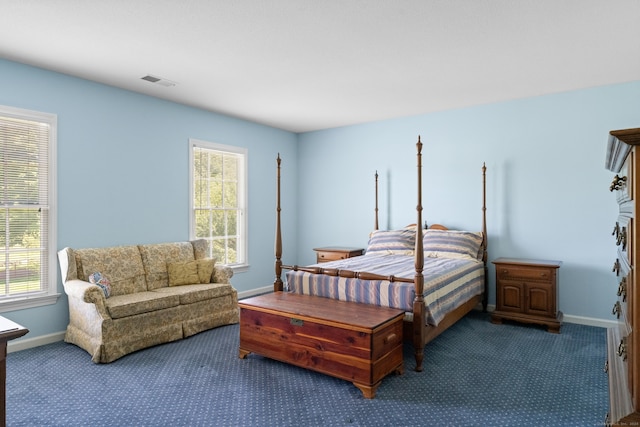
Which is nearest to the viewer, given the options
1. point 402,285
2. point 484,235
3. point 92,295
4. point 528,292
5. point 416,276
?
point 416,276

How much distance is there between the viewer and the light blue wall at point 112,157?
376 centimetres

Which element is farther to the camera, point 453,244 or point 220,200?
point 220,200

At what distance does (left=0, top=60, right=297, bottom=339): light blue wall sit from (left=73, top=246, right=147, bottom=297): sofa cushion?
0.65 ft

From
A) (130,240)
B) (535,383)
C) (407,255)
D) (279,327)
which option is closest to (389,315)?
(279,327)

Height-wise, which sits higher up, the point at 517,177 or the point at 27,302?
the point at 517,177

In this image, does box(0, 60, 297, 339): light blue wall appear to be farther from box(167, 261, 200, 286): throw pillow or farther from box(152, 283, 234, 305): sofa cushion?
box(152, 283, 234, 305): sofa cushion

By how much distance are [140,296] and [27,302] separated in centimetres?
97

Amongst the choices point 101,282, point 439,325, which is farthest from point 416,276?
point 101,282

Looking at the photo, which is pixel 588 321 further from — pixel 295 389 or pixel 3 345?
pixel 3 345

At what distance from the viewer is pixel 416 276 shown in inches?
120

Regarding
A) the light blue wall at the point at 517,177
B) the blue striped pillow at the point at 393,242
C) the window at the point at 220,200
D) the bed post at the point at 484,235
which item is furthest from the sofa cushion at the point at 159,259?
the bed post at the point at 484,235

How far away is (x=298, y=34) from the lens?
3.02 meters

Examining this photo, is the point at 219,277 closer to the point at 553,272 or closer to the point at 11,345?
the point at 11,345

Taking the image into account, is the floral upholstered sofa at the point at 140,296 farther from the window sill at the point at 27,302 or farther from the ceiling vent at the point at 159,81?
the ceiling vent at the point at 159,81
